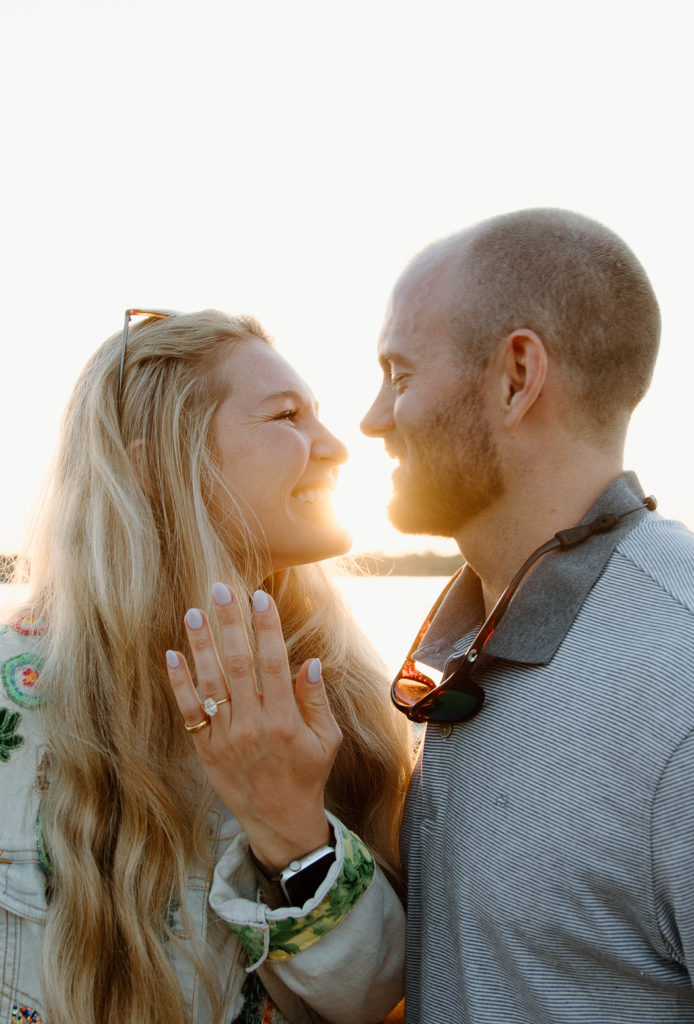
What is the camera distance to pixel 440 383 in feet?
5.87

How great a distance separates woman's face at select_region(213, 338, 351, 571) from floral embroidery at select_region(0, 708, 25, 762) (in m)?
0.82

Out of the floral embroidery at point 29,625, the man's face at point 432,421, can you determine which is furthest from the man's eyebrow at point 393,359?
the floral embroidery at point 29,625

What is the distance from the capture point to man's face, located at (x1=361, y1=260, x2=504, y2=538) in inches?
69.1

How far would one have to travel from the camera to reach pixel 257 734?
159 centimetres

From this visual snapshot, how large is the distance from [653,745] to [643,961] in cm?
36

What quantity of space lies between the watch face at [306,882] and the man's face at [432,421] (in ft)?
2.61

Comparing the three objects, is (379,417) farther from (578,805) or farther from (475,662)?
(578,805)

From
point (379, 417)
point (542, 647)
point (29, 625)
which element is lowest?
point (29, 625)

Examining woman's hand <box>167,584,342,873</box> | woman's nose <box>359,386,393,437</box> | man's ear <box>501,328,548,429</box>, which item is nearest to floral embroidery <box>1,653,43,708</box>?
woman's hand <box>167,584,342,873</box>

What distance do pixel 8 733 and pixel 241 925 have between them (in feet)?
2.40

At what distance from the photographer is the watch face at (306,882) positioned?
1630 millimetres

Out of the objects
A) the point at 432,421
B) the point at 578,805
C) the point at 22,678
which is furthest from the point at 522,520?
the point at 22,678

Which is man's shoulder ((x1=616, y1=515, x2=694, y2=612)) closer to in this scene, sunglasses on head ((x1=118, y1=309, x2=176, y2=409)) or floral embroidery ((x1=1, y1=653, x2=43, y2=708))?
floral embroidery ((x1=1, y1=653, x2=43, y2=708))

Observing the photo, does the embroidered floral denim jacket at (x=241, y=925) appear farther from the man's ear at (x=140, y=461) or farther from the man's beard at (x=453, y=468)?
the man's beard at (x=453, y=468)
